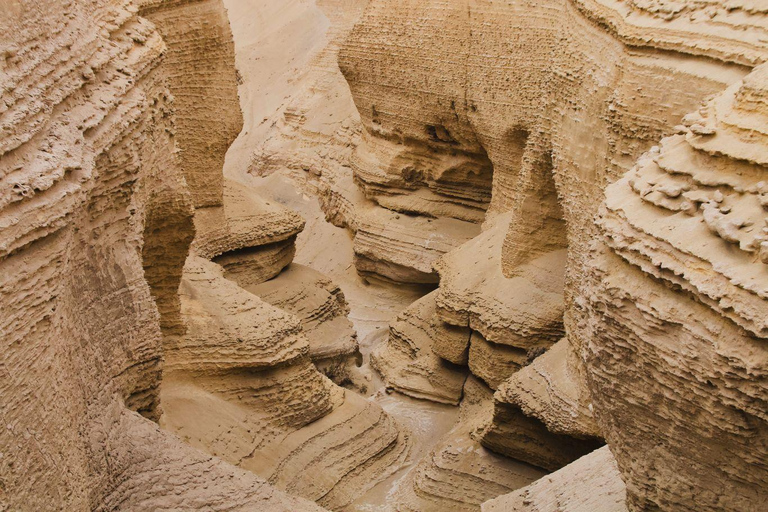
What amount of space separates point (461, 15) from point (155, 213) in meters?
4.42

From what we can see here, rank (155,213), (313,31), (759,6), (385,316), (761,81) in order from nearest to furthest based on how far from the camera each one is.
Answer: (761,81)
(759,6)
(155,213)
(385,316)
(313,31)

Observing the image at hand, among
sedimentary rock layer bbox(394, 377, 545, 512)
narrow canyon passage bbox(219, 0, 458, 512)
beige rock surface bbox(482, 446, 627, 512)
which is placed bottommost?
narrow canyon passage bbox(219, 0, 458, 512)

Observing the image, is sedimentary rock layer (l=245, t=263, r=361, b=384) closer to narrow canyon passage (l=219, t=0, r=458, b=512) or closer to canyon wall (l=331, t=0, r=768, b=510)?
narrow canyon passage (l=219, t=0, r=458, b=512)

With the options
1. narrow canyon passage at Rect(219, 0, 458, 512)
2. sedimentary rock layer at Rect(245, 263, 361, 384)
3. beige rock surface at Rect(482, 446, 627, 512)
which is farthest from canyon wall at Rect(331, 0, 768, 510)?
beige rock surface at Rect(482, 446, 627, 512)

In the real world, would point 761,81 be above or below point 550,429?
above

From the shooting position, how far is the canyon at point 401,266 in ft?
9.54

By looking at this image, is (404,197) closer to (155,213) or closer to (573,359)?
(573,359)

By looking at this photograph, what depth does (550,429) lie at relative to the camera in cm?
595

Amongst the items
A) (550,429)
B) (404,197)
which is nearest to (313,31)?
(404,197)

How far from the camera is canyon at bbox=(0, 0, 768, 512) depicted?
2.91 m

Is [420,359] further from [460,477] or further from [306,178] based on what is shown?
[306,178]

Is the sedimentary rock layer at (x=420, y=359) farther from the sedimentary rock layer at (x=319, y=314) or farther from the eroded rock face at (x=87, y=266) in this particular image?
the eroded rock face at (x=87, y=266)

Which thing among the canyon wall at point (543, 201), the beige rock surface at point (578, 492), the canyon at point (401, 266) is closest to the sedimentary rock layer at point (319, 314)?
the canyon at point (401, 266)

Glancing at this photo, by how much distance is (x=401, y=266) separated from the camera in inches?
390
